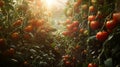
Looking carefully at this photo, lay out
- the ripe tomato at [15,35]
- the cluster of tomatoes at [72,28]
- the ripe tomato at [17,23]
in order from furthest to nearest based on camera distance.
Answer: the cluster of tomatoes at [72,28]
the ripe tomato at [17,23]
the ripe tomato at [15,35]

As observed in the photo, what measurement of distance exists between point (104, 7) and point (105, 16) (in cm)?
16

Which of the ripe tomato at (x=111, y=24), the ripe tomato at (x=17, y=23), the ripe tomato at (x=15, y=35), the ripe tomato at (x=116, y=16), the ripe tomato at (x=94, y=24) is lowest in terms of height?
the ripe tomato at (x=15, y=35)

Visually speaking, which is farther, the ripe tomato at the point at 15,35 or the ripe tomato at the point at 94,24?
the ripe tomato at the point at 15,35

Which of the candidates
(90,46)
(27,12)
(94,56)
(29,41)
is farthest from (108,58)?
(27,12)

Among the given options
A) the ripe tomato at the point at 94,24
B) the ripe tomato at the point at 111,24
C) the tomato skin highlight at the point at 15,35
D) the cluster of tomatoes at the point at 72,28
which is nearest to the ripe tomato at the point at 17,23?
the tomato skin highlight at the point at 15,35

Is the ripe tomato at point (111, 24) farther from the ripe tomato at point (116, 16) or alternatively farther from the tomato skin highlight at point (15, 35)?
the tomato skin highlight at point (15, 35)

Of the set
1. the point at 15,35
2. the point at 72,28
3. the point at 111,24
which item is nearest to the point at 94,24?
the point at 111,24

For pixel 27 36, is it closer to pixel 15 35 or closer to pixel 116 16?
pixel 15 35

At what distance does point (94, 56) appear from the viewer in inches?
121

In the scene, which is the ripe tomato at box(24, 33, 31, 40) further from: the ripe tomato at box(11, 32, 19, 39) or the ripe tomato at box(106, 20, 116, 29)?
the ripe tomato at box(106, 20, 116, 29)

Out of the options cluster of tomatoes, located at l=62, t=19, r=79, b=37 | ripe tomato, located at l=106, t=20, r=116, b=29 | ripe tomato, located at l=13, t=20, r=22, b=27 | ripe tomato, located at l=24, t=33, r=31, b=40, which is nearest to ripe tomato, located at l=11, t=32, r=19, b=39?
ripe tomato, located at l=13, t=20, r=22, b=27

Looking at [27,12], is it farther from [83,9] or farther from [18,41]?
[83,9]

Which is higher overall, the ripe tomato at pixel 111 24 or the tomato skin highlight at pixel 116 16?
the tomato skin highlight at pixel 116 16

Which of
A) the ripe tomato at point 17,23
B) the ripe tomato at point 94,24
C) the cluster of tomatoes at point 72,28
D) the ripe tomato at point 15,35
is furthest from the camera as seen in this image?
the cluster of tomatoes at point 72,28
